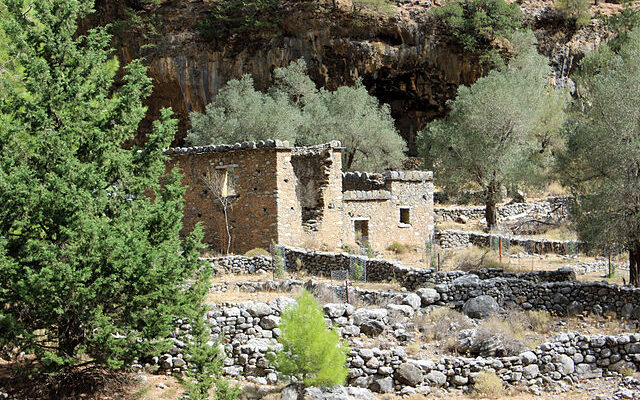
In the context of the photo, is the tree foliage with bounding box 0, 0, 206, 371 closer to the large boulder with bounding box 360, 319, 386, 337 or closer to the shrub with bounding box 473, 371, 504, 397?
the large boulder with bounding box 360, 319, 386, 337

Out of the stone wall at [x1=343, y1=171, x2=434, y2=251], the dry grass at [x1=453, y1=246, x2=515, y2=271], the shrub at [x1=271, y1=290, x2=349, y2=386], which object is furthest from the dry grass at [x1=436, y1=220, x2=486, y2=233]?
the shrub at [x1=271, y1=290, x2=349, y2=386]

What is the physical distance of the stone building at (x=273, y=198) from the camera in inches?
856

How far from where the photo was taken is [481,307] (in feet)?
47.1

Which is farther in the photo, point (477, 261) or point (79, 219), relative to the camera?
point (477, 261)

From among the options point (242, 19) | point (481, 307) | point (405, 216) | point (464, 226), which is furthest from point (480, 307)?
point (242, 19)

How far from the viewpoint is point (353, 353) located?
37.7ft

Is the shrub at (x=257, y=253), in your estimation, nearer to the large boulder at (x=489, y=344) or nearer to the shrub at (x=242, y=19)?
the large boulder at (x=489, y=344)

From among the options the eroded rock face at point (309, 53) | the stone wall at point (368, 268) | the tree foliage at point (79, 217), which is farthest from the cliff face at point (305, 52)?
the tree foliage at point (79, 217)

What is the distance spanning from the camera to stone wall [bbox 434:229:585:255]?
22.5 meters

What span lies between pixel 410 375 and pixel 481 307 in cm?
392

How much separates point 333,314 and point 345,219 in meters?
10.9

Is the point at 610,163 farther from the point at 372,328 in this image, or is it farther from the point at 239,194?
the point at 239,194

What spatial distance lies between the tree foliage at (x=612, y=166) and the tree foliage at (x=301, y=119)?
65.0 feet

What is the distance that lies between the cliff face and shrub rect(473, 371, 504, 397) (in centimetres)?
3218
